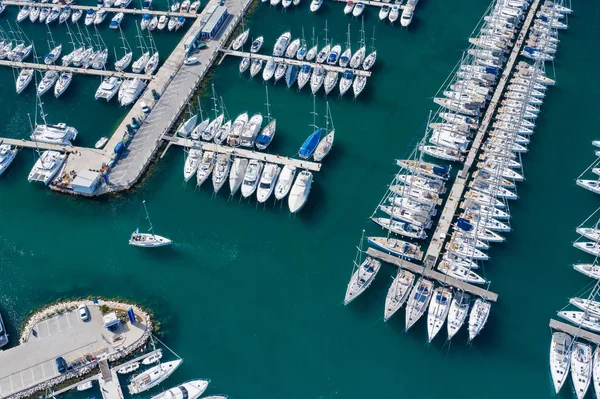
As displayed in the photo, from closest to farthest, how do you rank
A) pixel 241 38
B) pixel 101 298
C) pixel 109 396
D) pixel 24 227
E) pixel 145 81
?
pixel 109 396 → pixel 101 298 → pixel 24 227 → pixel 145 81 → pixel 241 38

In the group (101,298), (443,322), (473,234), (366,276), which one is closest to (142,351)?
(101,298)

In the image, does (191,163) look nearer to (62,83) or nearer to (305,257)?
(305,257)

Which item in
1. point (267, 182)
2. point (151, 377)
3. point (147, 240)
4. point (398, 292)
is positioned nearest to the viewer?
point (151, 377)

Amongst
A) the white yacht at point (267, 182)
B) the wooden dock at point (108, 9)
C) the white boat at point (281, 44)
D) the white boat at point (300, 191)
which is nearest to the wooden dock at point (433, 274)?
the white boat at point (300, 191)

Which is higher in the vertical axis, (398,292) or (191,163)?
(191,163)

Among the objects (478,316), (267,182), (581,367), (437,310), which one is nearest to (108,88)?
(267,182)

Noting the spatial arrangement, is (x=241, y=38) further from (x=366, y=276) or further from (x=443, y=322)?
(x=443, y=322)
